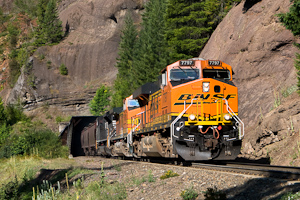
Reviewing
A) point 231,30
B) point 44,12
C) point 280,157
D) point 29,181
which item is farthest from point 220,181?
point 44,12

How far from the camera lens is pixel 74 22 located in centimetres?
9156

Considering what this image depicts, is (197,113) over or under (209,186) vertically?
over

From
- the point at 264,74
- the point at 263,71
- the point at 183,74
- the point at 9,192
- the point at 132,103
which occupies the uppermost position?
the point at 263,71

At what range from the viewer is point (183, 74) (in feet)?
48.3

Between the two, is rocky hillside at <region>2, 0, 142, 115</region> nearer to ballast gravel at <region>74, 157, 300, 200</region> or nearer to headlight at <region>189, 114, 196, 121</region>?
headlight at <region>189, 114, 196, 121</region>

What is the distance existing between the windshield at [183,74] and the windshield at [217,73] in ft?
1.36

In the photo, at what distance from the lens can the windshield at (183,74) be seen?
14633 millimetres

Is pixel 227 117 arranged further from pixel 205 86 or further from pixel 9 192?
pixel 9 192

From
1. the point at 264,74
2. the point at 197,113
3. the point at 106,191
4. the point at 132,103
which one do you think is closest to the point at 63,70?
the point at 132,103

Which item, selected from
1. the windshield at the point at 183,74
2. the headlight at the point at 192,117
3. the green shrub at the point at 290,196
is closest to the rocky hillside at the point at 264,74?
the headlight at the point at 192,117

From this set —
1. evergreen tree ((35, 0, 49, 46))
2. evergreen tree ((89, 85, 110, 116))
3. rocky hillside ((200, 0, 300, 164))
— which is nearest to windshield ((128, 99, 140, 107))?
rocky hillside ((200, 0, 300, 164))

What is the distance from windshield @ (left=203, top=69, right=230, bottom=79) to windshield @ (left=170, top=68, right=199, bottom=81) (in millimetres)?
413

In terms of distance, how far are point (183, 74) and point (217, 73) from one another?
1.36 m

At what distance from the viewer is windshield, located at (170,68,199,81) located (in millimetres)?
14633
